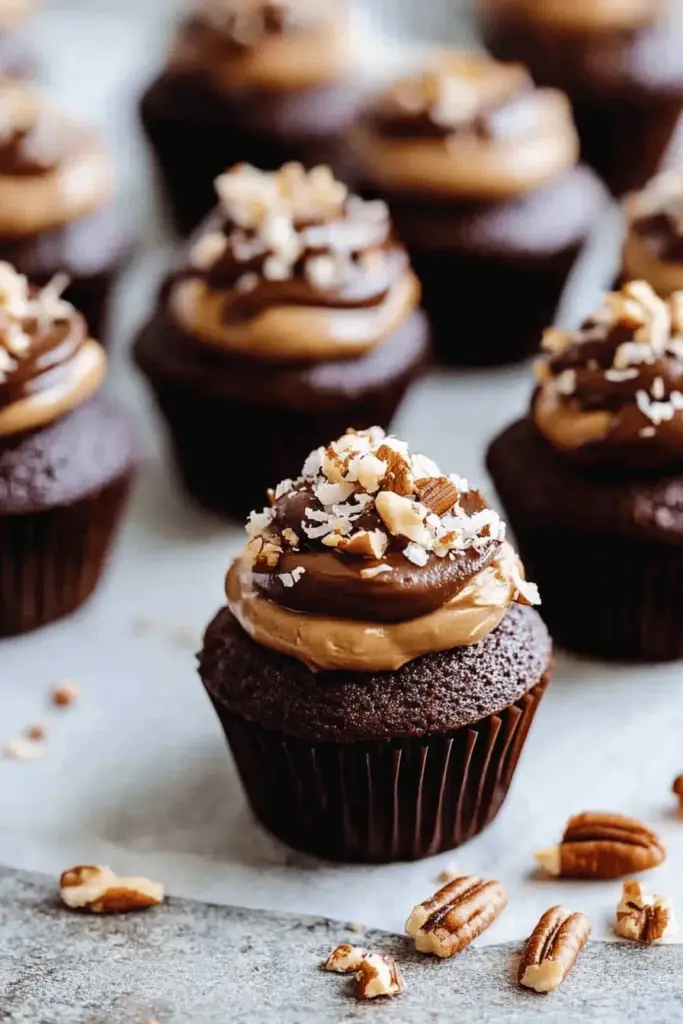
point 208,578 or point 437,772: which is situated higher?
point 437,772

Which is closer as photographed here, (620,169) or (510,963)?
(510,963)

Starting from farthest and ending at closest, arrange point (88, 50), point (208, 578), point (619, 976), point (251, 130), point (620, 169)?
point (88, 50) → point (620, 169) → point (251, 130) → point (208, 578) → point (619, 976)

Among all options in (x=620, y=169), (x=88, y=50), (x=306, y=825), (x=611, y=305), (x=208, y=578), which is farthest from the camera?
(x=88, y=50)

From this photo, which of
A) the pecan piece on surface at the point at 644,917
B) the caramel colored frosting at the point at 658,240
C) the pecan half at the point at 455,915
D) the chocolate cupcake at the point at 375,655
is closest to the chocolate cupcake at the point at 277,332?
the caramel colored frosting at the point at 658,240

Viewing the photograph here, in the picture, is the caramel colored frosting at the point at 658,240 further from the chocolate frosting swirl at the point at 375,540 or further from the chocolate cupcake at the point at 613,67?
the chocolate cupcake at the point at 613,67

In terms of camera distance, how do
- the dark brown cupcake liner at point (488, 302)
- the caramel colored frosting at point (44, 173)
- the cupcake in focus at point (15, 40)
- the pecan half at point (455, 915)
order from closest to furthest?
the pecan half at point (455, 915) → the caramel colored frosting at point (44, 173) → the dark brown cupcake liner at point (488, 302) → the cupcake in focus at point (15, 40)

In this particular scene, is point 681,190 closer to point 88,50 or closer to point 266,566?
point 266,566

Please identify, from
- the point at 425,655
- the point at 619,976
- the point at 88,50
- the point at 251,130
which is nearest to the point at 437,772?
the point at 425,655
